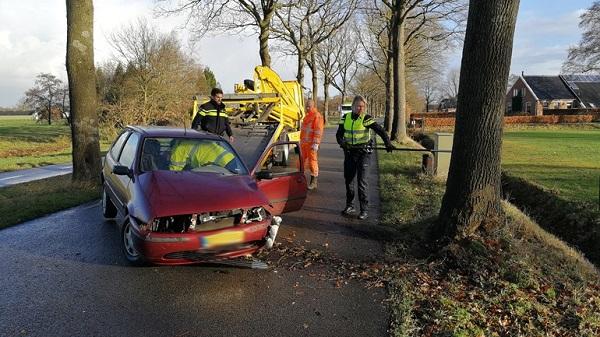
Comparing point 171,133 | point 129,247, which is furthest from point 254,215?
point 171,133

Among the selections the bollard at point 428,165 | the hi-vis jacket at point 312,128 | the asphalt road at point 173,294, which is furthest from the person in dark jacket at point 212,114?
the bollard at point 428,165

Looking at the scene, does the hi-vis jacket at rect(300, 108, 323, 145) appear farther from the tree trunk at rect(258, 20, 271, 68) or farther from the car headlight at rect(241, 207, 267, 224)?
the tree trunk at rect(258, 20, 271, 68)

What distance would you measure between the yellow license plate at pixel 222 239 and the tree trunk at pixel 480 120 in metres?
2.48

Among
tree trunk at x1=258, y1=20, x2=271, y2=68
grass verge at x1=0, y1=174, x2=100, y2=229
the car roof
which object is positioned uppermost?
tree trunk at x1=258, y1=20, x2=271, y2=68

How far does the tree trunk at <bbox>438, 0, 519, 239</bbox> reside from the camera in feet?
17.1

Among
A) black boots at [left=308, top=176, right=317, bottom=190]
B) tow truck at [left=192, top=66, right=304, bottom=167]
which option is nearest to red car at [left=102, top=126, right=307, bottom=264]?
tow truck at [left=192, top=66, right=304, bottom=167]

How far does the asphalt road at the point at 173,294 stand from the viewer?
12.5 ft

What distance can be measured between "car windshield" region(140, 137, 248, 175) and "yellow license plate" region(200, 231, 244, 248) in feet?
4.26

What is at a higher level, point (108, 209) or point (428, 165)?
point (428, 165)

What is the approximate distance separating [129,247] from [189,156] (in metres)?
1.44

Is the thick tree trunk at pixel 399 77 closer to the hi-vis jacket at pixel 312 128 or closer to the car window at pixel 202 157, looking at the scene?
the hi-vis jacket at pixel 312 128

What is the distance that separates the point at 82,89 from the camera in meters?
10.3

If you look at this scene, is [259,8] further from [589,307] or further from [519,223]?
[589,307]

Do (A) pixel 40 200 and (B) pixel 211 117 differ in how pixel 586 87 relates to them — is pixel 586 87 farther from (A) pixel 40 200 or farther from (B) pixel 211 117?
(A) pixel 40 200
